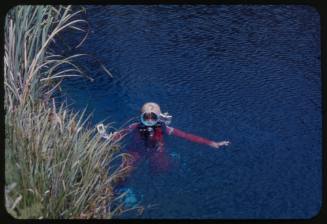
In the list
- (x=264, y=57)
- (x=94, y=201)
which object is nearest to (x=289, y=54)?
(x=264, y=57)

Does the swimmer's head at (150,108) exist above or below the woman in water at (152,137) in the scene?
above

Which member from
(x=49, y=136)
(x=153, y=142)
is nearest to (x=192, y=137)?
(x=153, y=142)

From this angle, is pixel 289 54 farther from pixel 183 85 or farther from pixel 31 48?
pixel 31 48

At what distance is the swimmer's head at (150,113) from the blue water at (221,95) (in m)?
0.02

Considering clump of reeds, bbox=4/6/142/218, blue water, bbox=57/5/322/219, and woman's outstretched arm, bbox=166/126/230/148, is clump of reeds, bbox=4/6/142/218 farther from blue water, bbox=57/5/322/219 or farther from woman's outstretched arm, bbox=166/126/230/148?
woman's outstretched arm, bbox=166/126/230/148

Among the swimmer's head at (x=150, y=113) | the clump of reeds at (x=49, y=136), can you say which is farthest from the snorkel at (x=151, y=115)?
the clump of reeds at (x=49, y=136)

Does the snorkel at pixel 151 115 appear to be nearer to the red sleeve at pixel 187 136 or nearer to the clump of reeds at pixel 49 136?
the red sleeve at pixel 187 136

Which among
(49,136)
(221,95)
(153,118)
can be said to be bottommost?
(49,136)

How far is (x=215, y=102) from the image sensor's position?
2.25m

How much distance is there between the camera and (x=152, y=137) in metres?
2.24

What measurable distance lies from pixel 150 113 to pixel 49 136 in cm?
41

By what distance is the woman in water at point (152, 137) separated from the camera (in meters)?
2.23

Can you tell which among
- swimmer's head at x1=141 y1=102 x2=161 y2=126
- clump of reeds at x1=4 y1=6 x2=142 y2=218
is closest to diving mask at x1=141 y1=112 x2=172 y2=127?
swimmer's head at x1=141 y1=102 x2=161 y2=126

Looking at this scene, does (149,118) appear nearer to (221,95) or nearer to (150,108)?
(150,108)
